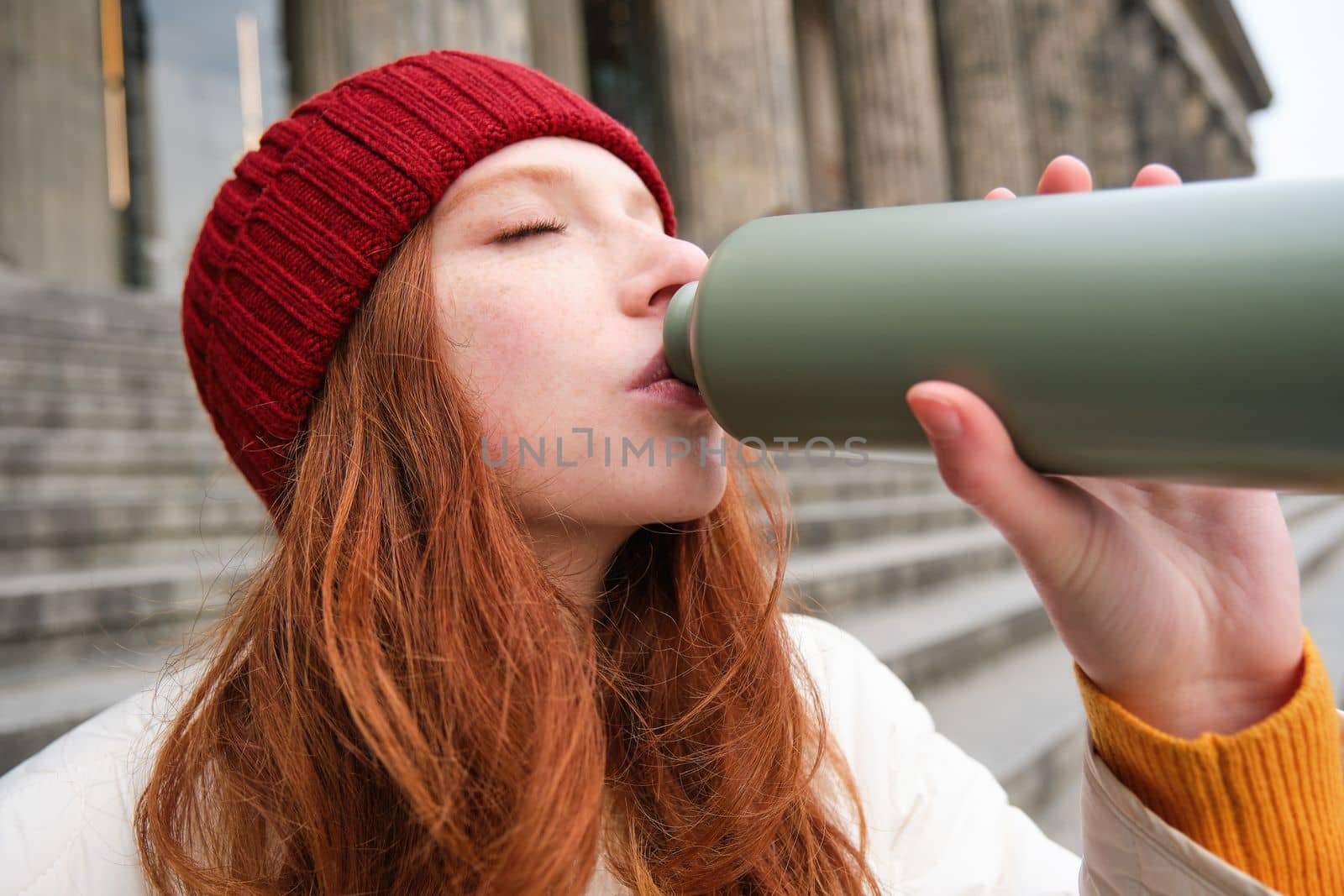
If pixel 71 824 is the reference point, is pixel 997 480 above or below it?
above

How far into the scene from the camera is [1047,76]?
39.9ft

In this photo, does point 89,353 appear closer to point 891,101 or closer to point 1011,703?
point 1011,703

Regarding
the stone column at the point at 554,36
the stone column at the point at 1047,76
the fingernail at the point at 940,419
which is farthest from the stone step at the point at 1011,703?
the stone column at the point at 1047,76

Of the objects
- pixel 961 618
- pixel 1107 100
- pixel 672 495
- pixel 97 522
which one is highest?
pixel 1107 100

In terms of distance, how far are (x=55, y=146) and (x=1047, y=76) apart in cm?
1213

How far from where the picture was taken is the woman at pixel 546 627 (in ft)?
1.91

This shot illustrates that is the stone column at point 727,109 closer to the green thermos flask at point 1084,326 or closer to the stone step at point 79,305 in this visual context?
the stone step at point 79,305

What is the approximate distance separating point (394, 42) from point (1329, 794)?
448cm

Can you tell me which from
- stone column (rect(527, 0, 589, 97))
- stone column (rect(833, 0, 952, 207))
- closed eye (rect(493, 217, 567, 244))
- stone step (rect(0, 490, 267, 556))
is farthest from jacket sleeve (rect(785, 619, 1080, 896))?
stone column (rect(833, 0, 952, 207))

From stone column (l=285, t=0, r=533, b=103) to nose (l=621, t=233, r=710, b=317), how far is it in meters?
3.69

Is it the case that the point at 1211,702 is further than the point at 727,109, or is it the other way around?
the point at 727,109

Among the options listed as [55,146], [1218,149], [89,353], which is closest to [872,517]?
[89,353]

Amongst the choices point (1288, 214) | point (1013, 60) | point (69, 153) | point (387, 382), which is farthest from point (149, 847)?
point (1013, 60)

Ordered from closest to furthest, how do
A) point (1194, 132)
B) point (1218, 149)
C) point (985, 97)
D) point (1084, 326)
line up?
1. point (1084, 326)
2. point (985, 97)
3. point (1194, 132)
4. point (1218, 149)
